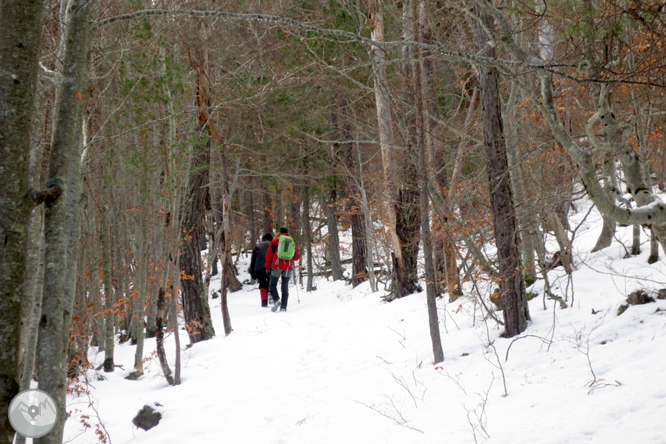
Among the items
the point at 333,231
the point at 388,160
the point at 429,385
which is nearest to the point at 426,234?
the point at 429,385

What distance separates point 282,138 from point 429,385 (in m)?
11.0

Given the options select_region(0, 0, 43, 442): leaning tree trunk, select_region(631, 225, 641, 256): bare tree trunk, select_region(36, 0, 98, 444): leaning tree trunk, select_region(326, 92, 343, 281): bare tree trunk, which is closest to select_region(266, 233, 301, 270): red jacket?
select_region(326, 92, 343, 281): bare tree trunk

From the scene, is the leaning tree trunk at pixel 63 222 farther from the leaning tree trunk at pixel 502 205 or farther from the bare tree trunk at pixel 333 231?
the bare tree trunk at pixel 333 231

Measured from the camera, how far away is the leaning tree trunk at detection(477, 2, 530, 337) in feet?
18.2

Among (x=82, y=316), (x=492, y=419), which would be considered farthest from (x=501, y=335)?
(x=82, y=316)

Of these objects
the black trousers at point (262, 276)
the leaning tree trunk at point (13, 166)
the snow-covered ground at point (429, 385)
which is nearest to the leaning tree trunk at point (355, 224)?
the black trousers at point (262, 276)

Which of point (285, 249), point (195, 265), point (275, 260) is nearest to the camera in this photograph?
point (195, 265)

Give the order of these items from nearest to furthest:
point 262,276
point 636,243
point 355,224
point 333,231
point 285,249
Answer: point 636,243, point 285,249, point 262,276, point 355,224, point 333,231

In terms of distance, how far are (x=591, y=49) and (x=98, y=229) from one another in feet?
26.4

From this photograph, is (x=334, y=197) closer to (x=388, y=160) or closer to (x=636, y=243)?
(x=388, y=160)

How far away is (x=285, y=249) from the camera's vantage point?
37.3 feet

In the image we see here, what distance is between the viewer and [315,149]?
15781 mm

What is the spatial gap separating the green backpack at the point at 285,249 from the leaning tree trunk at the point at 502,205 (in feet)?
21.2

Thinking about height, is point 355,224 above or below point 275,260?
above
